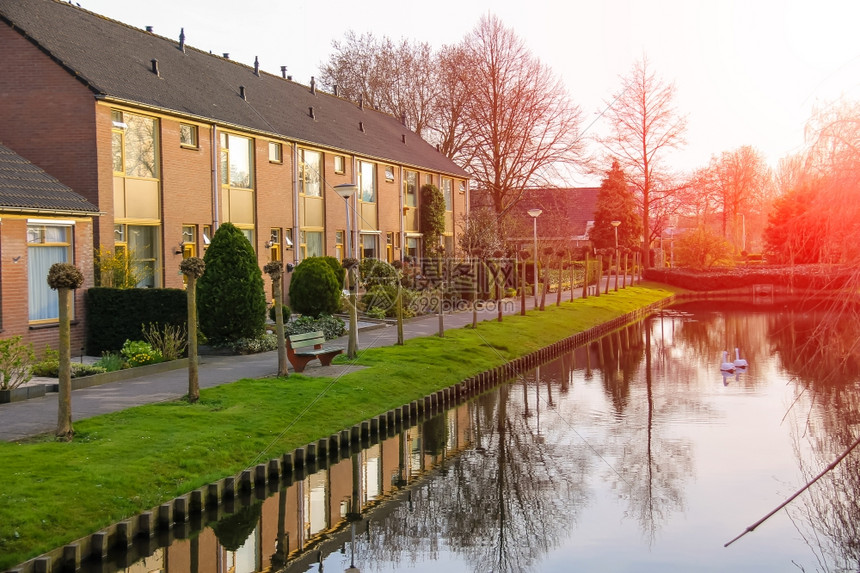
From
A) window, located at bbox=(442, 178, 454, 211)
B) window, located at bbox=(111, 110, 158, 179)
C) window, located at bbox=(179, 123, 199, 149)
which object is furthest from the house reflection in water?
window, located at bbox=(442, 178, 454, 211)

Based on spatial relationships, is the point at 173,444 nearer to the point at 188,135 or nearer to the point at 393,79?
the point at 188,135


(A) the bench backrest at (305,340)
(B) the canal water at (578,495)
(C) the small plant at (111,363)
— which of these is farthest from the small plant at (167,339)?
(B) the canal water at (578,495)

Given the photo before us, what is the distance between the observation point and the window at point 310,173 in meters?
33.5

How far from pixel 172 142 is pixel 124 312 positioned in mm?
6881

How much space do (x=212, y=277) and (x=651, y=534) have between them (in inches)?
523

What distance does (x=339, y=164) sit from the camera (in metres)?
36.6

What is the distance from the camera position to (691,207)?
62344 millimetres

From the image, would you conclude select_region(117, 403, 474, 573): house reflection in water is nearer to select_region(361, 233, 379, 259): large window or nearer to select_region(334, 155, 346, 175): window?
select_region(334, 155, 346, 175): window

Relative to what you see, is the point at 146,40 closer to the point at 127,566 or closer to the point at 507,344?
the point at 507,344

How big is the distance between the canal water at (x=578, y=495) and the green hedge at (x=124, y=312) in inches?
271

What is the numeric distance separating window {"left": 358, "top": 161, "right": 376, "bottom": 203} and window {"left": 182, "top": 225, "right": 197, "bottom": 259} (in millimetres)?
12746

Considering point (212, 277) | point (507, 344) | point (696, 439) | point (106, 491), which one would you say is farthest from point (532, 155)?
point (106, 491)

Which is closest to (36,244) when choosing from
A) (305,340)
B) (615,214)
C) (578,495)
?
(305,340)

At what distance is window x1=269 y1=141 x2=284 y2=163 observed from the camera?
31.4 m
